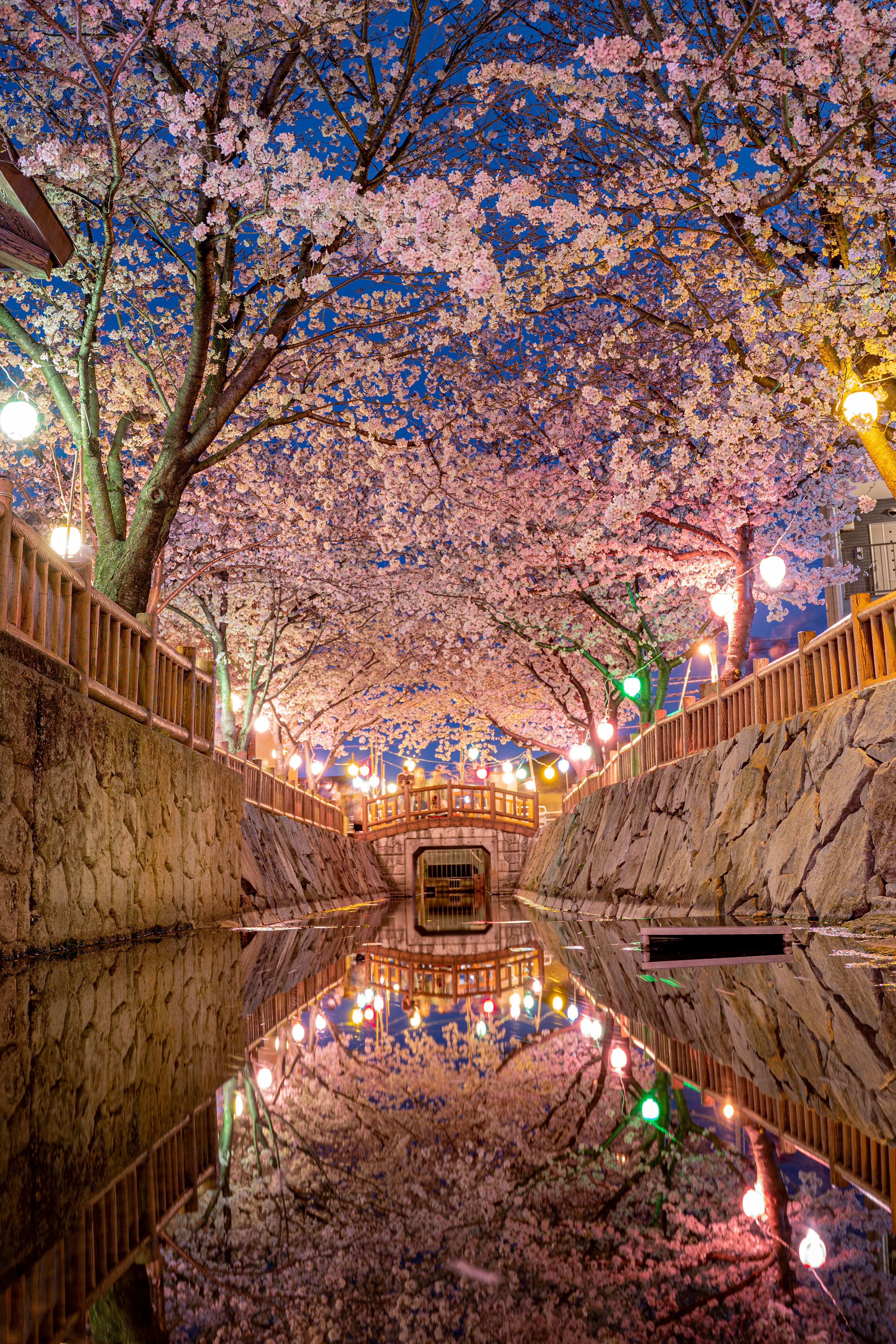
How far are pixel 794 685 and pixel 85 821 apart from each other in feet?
22.7

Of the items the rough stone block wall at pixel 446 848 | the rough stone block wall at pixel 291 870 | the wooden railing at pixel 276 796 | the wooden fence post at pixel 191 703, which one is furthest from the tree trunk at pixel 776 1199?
the rough stone block wall at pixel 446 848

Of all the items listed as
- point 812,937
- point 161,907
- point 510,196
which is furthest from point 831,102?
point 161,907

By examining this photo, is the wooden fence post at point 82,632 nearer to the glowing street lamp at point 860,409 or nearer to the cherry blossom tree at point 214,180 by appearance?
the cherry blossom tree at point 214,180

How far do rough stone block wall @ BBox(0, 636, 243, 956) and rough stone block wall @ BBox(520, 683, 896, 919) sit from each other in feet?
17.3

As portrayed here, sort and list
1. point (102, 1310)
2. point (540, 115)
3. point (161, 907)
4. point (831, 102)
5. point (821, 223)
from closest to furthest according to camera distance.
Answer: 1. point (102, 1310)
2. point (161, 907)
3. point (831, 102)
4. point (821, 223)
5. point (540, 115)

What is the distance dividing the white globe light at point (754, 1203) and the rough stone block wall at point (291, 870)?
373 inches

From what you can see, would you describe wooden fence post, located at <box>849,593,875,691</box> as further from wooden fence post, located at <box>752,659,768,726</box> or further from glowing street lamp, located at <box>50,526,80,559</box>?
glowing street lamp, located at <box>50,526,80,559</box>

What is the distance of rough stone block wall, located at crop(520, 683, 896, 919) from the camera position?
655cm

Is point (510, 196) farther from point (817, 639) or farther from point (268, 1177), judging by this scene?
point (268, 1177)

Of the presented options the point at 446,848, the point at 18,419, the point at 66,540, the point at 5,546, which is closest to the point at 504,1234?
the point at 5,546

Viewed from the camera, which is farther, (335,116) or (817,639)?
(335,116)

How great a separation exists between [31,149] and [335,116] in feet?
10.1

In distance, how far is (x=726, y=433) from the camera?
37.7 ft

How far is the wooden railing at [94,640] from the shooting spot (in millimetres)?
5168
